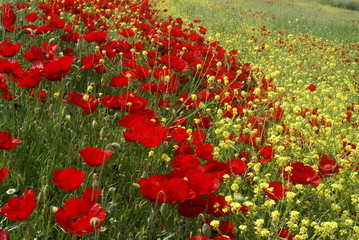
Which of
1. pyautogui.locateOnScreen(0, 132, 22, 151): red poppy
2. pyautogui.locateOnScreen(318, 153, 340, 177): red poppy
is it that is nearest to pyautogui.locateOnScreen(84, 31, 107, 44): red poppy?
pyautogui.locateOnScreen(0, 132, 22, 151): red poppy

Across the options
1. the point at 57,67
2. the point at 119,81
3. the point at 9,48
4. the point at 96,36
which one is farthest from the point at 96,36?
the point at 57,67

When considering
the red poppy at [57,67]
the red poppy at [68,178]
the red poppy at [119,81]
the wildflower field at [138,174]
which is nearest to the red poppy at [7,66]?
the wildflower field at [138,174]

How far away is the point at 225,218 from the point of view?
1518 mm

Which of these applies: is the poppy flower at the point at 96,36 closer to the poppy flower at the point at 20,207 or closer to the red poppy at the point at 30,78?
the red poppy at the point at 30,78

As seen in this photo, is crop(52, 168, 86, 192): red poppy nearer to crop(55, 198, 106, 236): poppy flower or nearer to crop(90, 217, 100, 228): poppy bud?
crop(55, 198, 106, 236): poppy flower

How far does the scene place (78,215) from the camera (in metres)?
1.02

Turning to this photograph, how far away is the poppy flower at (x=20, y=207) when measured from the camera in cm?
94

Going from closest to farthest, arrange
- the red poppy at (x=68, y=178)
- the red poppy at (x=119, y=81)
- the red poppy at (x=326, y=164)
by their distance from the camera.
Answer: the red poppy at (x=68, y=178), the red poppy at (x=326, y=164), the red poppy at (x=119, y=81)

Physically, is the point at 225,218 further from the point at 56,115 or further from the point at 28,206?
the point at 56,115

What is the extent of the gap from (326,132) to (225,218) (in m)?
1.33

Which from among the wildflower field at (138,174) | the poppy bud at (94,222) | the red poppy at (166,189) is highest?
the poppy bud at (94,222)

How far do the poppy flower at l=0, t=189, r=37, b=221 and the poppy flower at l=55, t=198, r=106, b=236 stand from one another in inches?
2.6

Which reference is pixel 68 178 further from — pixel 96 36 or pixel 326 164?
Answer: pixel 96 36

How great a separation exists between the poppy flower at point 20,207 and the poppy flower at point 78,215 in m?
0.07
